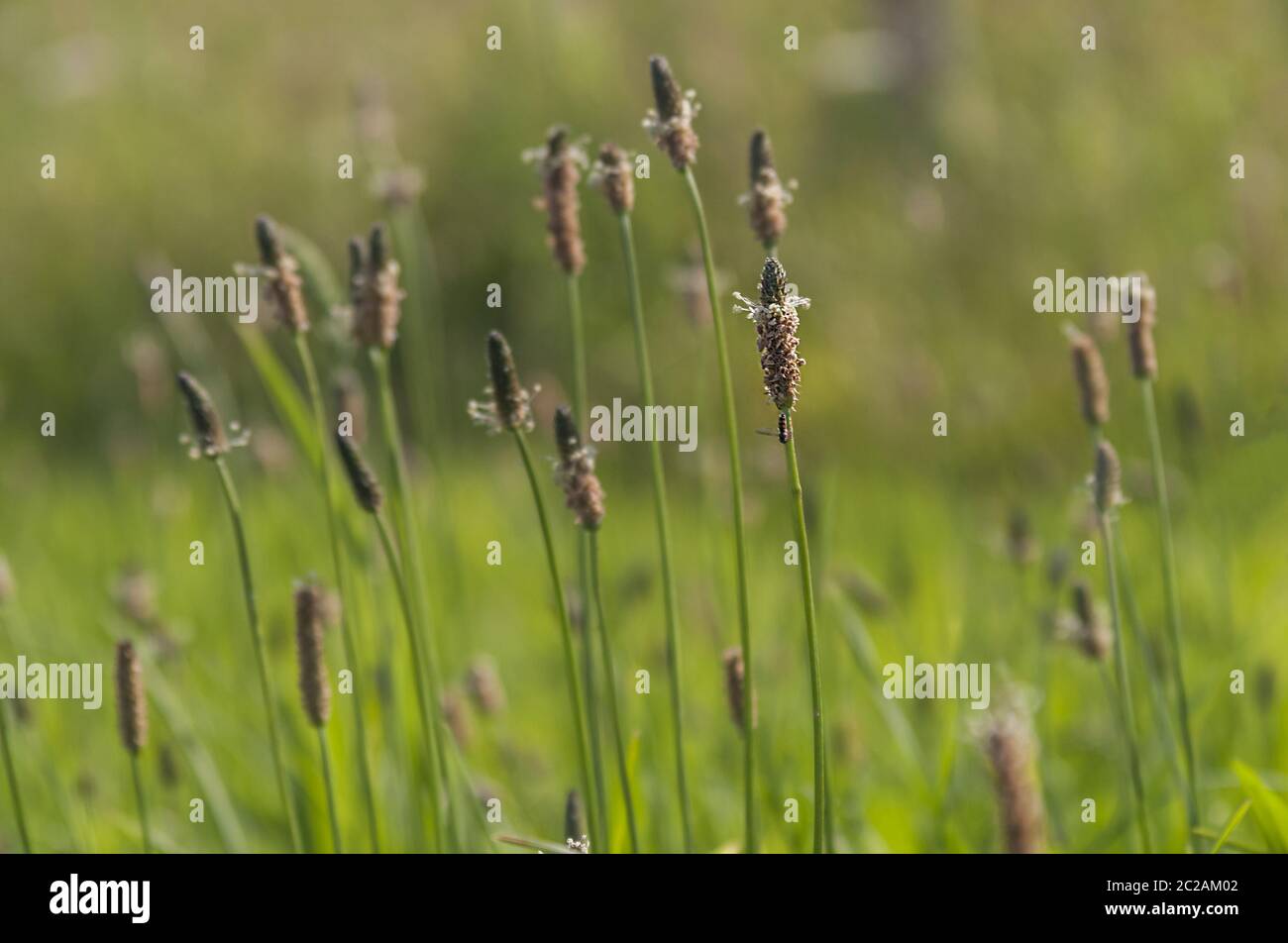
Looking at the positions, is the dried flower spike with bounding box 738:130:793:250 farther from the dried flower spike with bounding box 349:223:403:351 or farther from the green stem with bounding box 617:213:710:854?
the dried flower spike with bounding box 349:223:403:351

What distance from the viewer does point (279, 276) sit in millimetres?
1280

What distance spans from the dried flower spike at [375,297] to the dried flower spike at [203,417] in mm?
171

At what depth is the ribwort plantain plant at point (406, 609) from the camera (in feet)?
3.88

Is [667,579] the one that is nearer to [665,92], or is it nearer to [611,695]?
[611,695]

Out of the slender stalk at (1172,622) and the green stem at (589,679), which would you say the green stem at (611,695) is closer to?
the green stem at (589,679)

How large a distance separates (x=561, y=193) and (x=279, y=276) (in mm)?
285

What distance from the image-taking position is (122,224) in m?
7.05

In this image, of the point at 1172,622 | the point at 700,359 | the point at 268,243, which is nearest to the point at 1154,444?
the point at 1172,622

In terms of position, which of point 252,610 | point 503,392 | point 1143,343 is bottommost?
point 252,610

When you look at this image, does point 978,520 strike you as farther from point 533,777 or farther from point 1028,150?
point 1028,150

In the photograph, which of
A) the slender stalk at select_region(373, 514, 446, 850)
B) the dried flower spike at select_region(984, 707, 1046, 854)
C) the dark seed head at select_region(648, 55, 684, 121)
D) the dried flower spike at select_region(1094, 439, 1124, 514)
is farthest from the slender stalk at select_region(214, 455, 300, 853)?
the dried flower spike at select_region(1094, 439, 1124, 514)

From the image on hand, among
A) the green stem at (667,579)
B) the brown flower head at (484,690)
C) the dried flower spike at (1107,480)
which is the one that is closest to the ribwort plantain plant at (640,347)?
the green stem at (667,579)
